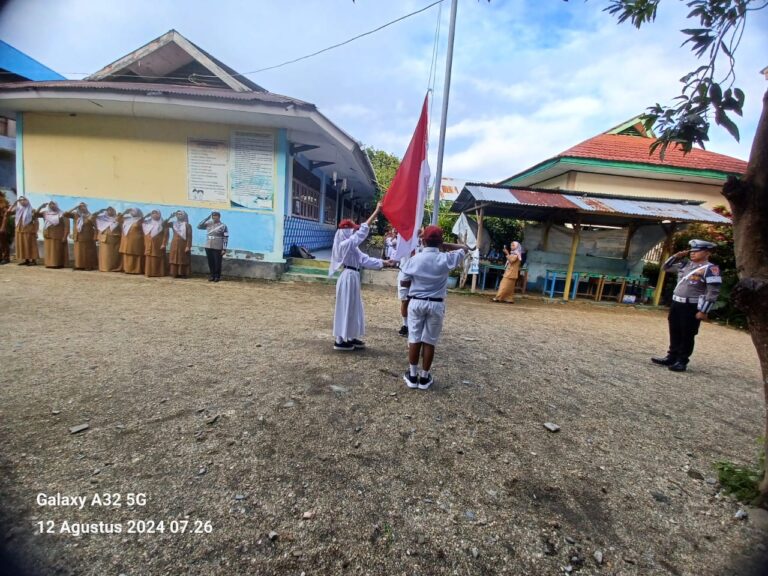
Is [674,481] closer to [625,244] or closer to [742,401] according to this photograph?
[742,401]

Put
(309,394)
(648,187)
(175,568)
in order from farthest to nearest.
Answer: (648,187), (309,394), (175,568)

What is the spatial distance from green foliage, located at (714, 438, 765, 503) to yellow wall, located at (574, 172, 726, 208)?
38.9 ft

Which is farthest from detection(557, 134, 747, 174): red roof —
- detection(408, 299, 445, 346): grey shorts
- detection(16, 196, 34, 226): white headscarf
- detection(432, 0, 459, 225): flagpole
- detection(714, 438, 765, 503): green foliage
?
detection(16, 196, 34, 226): white headscarf

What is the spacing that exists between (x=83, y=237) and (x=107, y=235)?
58cm

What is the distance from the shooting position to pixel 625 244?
11234mm

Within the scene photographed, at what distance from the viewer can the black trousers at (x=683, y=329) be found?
468cm

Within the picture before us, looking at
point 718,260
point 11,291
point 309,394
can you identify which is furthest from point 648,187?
point 11,291

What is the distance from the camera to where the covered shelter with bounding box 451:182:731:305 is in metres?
9.64

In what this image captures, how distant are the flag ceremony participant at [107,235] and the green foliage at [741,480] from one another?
1102cm

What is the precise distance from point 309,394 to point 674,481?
275 cm

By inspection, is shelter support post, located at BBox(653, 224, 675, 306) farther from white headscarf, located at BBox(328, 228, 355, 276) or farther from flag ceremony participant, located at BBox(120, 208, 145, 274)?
flag ceremony participant, located at BBox(120, 208, 145, 274)

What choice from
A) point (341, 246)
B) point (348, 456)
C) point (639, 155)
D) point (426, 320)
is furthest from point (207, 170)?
point (639, 155)

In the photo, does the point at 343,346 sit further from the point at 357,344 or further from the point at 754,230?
the point at 754,230

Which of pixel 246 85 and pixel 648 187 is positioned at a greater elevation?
pixel 246 85
